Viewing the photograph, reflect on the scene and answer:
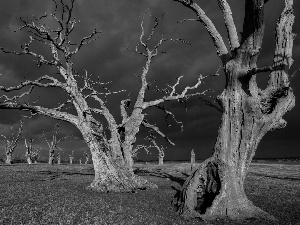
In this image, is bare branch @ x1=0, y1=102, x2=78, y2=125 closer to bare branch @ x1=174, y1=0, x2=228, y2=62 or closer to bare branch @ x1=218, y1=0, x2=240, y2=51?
bare branch @ x1=174, y1=0, x2=228, y2=62

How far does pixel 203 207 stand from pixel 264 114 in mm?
5240

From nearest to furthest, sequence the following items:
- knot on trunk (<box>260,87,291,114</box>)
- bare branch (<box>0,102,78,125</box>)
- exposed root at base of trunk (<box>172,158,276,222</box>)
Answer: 1. exposed root at base of trunk (<box>172,158,276,222</box>)
2. knot on trunk (<box>260,87,291,114</box>)
3. bare branch (<box>0,102,78,125</box>)

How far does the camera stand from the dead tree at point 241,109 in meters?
11.8

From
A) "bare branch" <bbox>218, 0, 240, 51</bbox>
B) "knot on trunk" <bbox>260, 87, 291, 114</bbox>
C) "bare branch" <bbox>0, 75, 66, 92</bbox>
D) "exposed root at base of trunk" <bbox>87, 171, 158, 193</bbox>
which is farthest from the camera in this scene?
"bare branch" <bbox>0, 75, 66, 92</bbox>

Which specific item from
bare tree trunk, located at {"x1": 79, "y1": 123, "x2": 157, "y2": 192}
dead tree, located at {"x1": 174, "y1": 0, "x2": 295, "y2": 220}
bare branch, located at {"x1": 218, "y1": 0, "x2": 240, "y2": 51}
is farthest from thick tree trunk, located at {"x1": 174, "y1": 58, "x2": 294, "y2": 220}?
bare tree trunk, located at {"x1": 79, "y1": 123, "x2": 157, "y2": 192}

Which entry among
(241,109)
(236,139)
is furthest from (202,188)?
(241,109)

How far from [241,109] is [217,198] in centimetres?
398

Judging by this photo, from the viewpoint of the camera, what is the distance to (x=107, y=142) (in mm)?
22766

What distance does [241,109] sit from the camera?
494 inches

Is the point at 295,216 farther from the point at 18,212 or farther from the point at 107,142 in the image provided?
the point at 107,142

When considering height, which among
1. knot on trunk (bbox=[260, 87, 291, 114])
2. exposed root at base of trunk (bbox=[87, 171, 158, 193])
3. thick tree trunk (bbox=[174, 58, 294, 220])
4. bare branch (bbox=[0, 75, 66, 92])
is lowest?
exposed root at base of trunk (bbox=[87, 171, 158, 193])

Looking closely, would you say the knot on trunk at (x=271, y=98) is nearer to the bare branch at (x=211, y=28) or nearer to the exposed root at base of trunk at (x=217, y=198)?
the bare branch at (x=211, y=28)

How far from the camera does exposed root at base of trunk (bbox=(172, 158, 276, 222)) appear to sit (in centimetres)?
1154

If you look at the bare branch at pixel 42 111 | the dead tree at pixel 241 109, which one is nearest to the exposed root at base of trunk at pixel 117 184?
the bare branch at pixel 42 111
